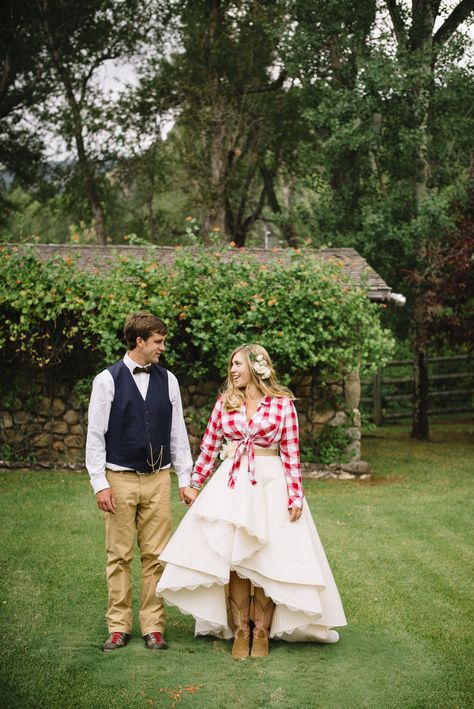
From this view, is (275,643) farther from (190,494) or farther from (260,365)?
(260,365)

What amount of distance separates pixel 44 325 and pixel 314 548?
25.5 feet

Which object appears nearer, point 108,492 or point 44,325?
point 108,492

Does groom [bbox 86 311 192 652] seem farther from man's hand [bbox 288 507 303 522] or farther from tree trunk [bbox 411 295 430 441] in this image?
tree trunk [bbox 411 295 430 441]

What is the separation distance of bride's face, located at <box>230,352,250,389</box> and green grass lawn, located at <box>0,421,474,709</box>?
1.70m

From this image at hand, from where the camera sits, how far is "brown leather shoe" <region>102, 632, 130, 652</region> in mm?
5215

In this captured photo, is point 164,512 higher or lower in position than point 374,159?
lower

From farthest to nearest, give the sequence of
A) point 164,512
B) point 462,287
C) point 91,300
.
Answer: point 462,287
point 91,300
point 164,512

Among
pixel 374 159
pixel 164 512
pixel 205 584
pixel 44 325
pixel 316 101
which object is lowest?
pixel 205 584

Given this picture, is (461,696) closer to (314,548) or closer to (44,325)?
(314,548)

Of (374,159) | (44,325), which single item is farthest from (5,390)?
(374,159)

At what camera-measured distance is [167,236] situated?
27.0 m

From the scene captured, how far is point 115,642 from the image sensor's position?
5234mm

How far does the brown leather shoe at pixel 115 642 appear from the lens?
5215 millimetres

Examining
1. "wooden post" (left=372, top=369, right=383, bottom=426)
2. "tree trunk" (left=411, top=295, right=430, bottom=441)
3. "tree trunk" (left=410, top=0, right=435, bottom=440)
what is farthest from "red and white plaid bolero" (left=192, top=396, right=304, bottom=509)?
"wooden post" (left=372, top=369, right=383, bottom=426)
